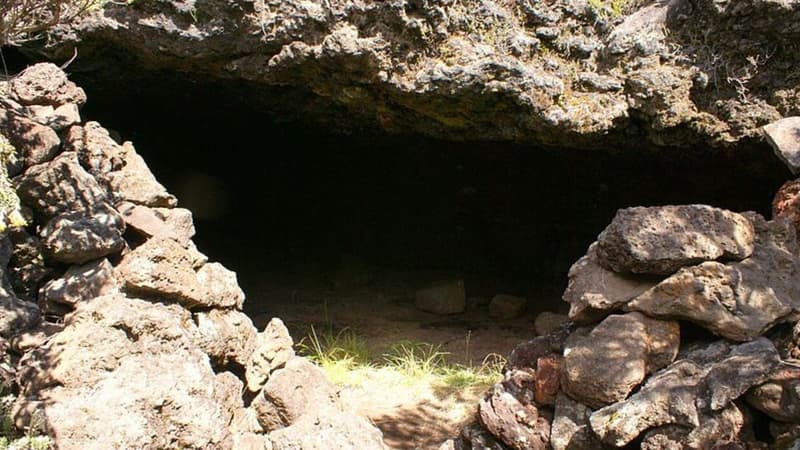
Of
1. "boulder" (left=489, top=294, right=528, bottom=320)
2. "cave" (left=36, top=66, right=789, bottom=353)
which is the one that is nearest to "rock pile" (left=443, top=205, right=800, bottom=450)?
"cave" (left=36, top=66, right=789, bottom=353)

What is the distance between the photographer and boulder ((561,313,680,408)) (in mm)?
3068

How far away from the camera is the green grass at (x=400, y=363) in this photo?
16.5 feet

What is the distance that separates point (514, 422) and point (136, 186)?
2.32 meters

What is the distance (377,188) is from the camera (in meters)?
7.63

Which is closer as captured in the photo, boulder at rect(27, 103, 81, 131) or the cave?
boulder at rect(27, 103, 81, 131)

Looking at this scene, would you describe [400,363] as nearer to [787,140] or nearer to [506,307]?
[506,307]

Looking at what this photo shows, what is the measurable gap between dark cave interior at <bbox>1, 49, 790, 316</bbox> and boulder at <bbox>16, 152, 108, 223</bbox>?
68.2 inches

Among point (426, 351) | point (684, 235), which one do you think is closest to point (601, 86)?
point (684, 235)

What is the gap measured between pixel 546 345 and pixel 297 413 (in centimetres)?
122

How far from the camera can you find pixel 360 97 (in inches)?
183

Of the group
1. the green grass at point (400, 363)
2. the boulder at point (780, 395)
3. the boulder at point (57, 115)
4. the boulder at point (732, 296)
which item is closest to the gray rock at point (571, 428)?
the boulder at point (732, 296)

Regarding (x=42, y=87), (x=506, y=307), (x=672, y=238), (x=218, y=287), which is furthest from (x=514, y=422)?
(x=506, y=307)

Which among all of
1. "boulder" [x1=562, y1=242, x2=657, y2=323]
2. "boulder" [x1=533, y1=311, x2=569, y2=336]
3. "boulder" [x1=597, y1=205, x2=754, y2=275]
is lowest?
"boulder" [x1=533, y1=311, x2=569, y2=336]

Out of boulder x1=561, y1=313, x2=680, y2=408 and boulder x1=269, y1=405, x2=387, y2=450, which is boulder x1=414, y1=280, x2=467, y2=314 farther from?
boulder x1=561, y1=313, x2=680, y2=408
